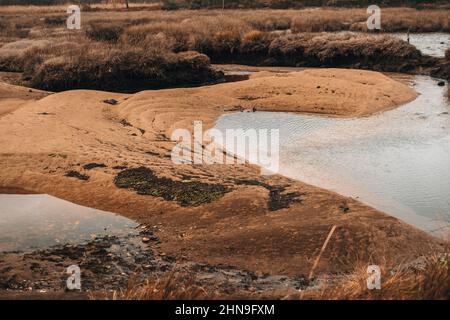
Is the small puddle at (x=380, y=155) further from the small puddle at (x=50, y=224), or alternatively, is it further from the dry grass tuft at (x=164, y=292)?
the dry grass tuft at (x=164, y=292)

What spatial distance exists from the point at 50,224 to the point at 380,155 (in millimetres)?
6340

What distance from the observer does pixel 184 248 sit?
721 centimetres

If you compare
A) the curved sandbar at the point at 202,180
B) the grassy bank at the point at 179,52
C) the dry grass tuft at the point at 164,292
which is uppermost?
the grassy bank at the point at 179,52

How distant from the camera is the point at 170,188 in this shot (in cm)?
898

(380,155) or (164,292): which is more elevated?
(164,292)

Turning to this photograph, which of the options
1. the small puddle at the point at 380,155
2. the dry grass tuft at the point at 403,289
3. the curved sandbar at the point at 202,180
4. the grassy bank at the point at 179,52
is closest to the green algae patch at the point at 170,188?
the curved sandbar at the point at 202,180

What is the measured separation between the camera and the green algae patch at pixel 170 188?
864cm

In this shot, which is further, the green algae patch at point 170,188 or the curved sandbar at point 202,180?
the green algae patch at point 170,188

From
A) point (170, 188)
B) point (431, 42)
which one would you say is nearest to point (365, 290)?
point (170, 188)

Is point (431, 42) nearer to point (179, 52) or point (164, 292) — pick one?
point (179, 52)

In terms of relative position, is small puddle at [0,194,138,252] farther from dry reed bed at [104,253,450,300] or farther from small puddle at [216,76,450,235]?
small puddle at [216,76,450,235]

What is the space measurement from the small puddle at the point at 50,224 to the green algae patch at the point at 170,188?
2.65 ft

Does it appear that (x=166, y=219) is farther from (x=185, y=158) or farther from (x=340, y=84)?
(x=340, y=84)
